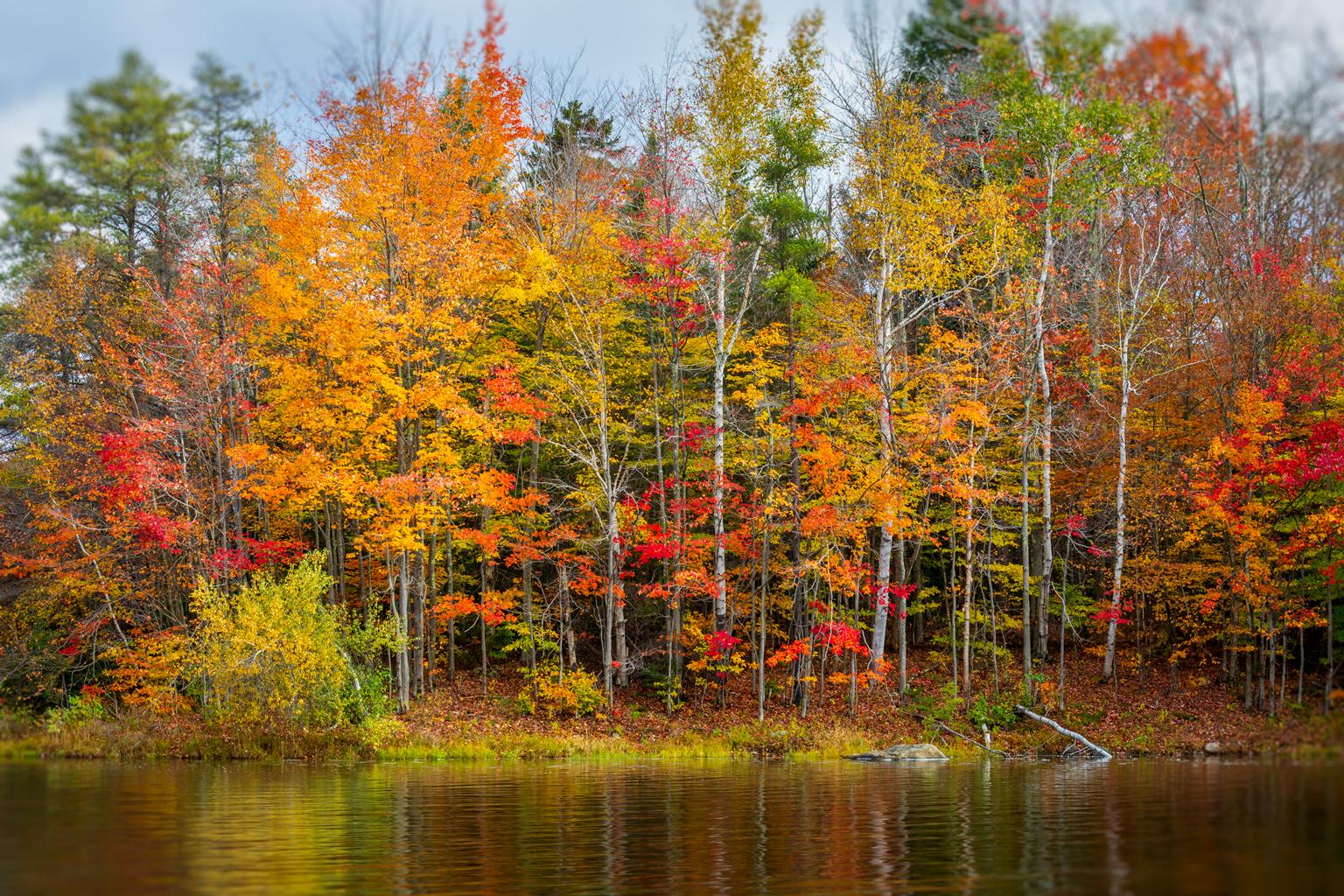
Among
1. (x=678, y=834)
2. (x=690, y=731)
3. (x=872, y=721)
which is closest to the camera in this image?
(x=678, y=834)

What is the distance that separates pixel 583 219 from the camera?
29.8 metres

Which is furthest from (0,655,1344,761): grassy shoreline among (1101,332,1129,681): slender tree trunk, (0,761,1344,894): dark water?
(0,761,1344,894): dark water

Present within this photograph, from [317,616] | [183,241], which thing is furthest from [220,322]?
[317,616]

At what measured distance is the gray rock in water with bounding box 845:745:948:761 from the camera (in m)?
24.2

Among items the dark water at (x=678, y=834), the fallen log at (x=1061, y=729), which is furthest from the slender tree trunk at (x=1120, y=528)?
the dark water at (x=678, y=834)

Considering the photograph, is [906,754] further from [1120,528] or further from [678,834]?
[678,834]

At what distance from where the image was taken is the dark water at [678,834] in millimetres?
8727

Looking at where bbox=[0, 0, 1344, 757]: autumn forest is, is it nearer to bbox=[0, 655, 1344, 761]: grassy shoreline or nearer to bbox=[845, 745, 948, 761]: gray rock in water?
Result: bbox=[0, 655, 1344, 761]: grassy shoreline

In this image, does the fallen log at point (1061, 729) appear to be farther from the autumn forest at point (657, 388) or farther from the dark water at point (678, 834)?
the dark water at point (678, 834)

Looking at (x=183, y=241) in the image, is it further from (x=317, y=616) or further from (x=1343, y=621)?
(x=1343, y=621)

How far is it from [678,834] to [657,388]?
18.7 meters

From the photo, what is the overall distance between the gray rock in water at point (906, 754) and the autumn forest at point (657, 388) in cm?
284

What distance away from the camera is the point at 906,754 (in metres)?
24.3

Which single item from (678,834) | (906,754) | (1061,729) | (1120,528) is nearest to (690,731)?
(906,754)
